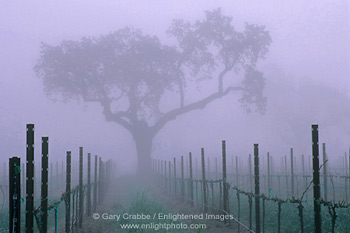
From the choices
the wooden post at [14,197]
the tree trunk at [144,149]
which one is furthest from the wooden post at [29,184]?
the tree trunk at [144,149]

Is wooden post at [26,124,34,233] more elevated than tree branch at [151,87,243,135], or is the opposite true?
tree branch at [151,87,243,135]

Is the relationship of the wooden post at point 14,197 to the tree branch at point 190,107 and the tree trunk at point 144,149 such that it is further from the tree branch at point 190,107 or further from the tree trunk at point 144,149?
the tree branch at point 190,107

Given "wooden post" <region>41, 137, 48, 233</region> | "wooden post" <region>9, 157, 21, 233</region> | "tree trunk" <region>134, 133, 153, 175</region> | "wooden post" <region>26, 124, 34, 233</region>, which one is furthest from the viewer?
"tree trunk" <region>134, 133, 153, 175</region>

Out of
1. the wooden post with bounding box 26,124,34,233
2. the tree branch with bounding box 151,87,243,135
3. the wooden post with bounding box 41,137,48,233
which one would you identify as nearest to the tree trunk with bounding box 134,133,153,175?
the tree branch with bounding box 151,87,243,135

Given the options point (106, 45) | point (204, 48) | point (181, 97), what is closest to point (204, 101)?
point (181, 97)

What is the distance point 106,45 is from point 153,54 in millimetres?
4446

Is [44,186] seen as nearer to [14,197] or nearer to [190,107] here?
[14,197]

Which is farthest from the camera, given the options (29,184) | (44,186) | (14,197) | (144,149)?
(144,149)

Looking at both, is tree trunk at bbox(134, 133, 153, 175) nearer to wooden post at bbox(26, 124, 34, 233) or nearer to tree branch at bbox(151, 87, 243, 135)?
tree branch at bbox(151, 87, 243, 135)

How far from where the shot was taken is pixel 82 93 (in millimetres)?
37719

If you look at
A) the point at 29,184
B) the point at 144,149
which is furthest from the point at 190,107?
the point at 29,184

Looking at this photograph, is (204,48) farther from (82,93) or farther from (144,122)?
(82,93)

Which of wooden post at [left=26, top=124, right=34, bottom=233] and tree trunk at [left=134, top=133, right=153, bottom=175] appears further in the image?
tree trunk at [left=134, top=133, right=153, bottom=175]

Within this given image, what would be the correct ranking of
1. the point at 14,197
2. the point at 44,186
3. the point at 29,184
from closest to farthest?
the point at 14,197
the point at 29,184
the point at 44,186
